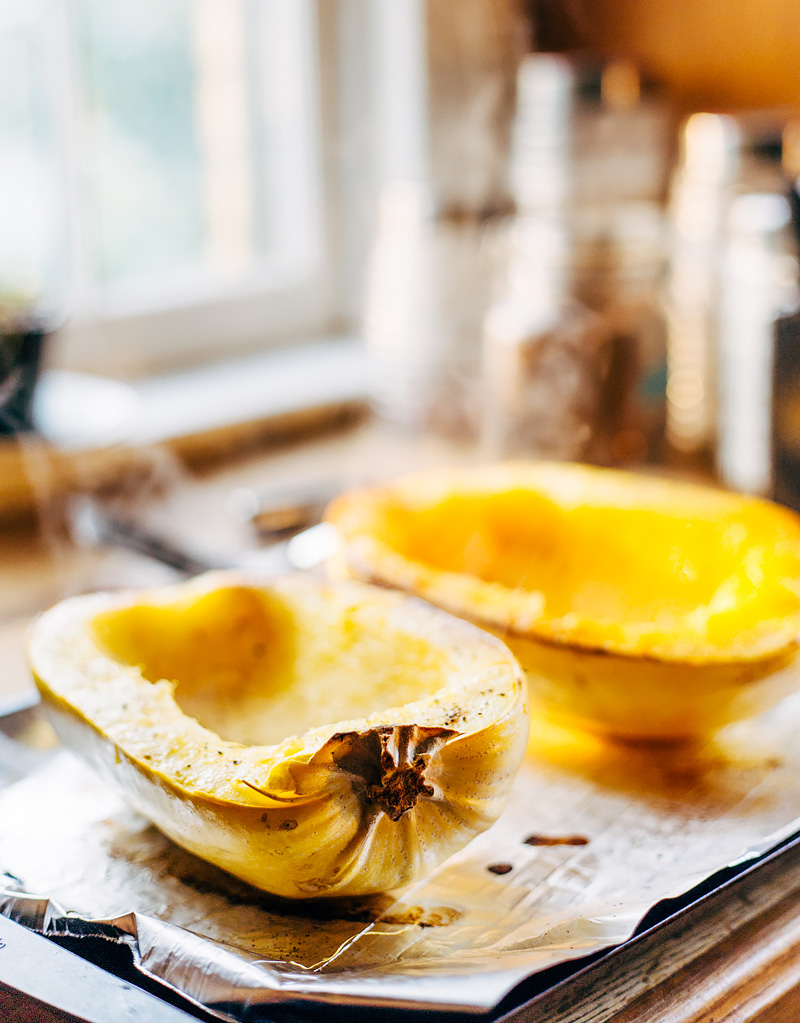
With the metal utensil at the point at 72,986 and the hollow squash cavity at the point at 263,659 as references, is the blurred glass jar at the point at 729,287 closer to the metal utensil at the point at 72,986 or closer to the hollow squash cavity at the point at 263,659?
the hollow squash cavity at the point at 263,659

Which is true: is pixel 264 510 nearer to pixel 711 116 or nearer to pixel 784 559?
pixel 784 559

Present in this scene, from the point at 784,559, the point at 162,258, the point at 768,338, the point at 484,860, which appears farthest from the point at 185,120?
the point at 484,860

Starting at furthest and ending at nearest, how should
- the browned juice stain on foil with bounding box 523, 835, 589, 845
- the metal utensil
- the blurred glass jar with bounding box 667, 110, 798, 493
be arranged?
the blurred glass jar with bounding box 667, 110, 798, 493
the browned juice stain on foil with bounding box 523, 835, 589, 845
the metal utensil

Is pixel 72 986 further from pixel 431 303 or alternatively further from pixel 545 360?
pixel 431 303

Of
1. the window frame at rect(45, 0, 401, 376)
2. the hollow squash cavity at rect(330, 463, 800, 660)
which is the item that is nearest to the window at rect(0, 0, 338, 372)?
the window frame at rect(45, 0, 401, 376)

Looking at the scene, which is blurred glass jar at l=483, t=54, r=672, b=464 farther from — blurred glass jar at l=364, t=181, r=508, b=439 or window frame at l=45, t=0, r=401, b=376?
window frame at l=45, t=0, r=401, b=376

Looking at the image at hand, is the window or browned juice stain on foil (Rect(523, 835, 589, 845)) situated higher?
the window
